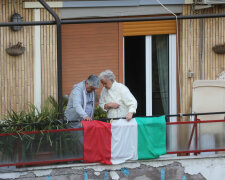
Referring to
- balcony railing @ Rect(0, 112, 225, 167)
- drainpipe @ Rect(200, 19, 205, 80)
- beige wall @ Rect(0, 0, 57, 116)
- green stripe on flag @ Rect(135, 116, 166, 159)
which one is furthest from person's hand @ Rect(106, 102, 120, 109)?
drainpipe @ Rect(200, 19, 205, 80)

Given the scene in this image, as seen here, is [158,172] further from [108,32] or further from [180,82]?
[108,32]

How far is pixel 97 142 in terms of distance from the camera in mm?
6754

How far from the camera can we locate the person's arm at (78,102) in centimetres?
663

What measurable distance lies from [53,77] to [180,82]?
2810 mm

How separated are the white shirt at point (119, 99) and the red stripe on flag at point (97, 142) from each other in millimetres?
390

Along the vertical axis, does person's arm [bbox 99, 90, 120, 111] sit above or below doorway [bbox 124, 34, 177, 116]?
below

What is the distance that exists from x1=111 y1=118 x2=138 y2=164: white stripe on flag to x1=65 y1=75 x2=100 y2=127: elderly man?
503 mm

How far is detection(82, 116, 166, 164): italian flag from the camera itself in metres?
6.75

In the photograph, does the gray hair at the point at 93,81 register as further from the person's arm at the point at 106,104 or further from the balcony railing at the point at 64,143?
the balcony railing at the point at 64,143

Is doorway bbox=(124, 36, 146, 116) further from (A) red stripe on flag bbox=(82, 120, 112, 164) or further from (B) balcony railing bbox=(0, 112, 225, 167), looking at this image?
(A) red stripe on flag bbox=(82, 120, 112, 164)

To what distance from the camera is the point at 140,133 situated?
6.88m

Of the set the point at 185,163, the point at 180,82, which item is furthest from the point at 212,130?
the point at 180,82

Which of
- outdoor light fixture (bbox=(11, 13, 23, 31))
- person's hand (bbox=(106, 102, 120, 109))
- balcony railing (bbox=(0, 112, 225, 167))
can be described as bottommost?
balcony railing (bbox=(0, 112, 225, 167))

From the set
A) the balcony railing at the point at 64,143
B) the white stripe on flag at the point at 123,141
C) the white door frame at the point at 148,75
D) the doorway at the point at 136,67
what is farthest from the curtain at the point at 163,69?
the white stripe on flag at the point at 123,141
